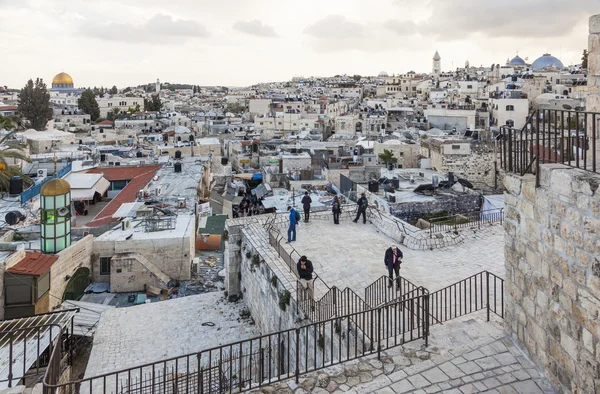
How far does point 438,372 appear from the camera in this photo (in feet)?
19.3

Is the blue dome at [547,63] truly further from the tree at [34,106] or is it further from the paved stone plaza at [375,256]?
the paved stone plaza at [375,256]

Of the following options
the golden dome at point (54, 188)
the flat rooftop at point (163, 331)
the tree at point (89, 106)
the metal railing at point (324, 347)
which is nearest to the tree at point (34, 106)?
the tree at point (89, 106)

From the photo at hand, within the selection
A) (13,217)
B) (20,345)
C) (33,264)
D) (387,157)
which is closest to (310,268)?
(20,345)

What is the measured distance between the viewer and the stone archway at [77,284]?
1475cm

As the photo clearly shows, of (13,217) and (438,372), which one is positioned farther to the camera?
(13,217)

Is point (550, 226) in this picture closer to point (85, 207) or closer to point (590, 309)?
point (590, 309)

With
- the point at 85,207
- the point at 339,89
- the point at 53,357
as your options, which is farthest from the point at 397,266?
the point at 339,89

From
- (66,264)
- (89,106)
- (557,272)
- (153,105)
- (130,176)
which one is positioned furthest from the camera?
(153,105)

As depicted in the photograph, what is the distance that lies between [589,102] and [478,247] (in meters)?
7.61

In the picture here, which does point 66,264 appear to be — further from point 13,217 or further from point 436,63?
point 436,63

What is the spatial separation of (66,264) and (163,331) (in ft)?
16.1

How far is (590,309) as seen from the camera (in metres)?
4.80

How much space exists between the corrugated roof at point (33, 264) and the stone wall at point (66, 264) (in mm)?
294

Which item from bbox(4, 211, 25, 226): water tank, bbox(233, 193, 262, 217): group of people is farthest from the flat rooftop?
bbox(233, 193, 262, 217): group of people
